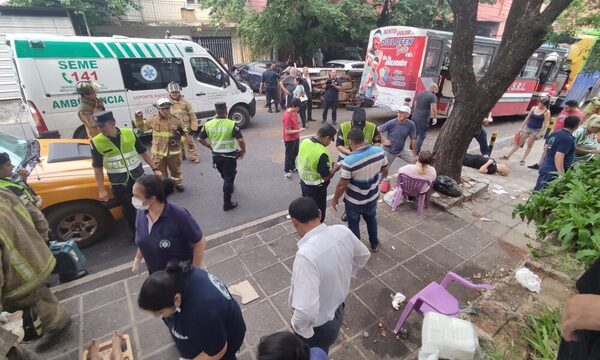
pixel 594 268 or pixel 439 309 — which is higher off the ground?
pixel 594 268

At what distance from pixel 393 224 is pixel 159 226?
11.8 ft

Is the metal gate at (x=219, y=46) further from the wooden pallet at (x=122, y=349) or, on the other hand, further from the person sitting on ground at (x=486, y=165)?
the wooden pallet at (x=122, y=349)

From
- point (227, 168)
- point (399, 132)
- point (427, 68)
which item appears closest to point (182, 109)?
point (227, 168)

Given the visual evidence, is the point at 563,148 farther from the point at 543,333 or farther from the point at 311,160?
the point at 311,160

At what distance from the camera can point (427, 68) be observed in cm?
963

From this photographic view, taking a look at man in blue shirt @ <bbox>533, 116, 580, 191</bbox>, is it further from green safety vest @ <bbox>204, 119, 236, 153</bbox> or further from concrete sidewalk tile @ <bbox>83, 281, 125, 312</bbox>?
concrete sidewalk tile @ <bbox>83, 281, 125, 312</bbox>

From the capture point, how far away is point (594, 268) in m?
1.35

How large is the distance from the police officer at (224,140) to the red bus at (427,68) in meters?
7.08

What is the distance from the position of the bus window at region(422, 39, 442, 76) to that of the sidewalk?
216 inches

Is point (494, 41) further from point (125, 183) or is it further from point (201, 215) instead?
point (125, 183)

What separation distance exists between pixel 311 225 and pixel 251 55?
62.4 ft

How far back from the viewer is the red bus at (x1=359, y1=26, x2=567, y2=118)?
9.51 m

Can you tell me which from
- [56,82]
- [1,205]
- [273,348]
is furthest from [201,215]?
[56,82]

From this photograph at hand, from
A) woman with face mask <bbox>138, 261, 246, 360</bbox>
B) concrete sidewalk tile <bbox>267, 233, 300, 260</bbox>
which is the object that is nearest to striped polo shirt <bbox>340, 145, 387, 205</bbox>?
concrete sidewalk tile <bbox>267, 233, 300, 260</bbox>
